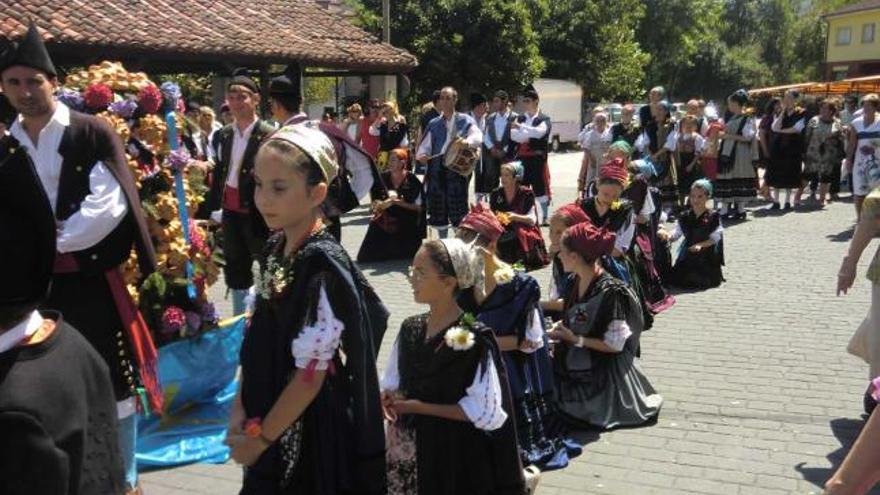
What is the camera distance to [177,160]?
4.62m

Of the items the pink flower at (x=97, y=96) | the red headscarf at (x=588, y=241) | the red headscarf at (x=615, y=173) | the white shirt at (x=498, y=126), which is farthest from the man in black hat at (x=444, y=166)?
the pink flower at (x=97, y=96)

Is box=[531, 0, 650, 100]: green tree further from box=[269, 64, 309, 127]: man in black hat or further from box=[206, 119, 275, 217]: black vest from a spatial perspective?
box=[269, 64, 309, 127]: man in black hat

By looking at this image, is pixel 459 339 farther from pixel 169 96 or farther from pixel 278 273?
pixel 169 96

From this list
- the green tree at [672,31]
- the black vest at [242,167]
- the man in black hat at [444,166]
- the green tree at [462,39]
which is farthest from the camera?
the green tree at [672,31]

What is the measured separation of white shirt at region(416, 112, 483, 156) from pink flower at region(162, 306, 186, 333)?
5509 millimetres

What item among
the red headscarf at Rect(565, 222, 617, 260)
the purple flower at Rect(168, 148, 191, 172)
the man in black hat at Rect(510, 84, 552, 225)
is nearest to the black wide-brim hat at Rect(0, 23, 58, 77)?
the purple flower at Rect(168, 148, 191, 172)

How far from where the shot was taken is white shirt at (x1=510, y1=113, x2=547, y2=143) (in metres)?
11.9

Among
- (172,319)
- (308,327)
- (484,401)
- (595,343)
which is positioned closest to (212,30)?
(172,319)

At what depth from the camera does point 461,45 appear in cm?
3038

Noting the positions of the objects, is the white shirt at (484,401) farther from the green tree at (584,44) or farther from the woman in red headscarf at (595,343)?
the green tree at (584,44)

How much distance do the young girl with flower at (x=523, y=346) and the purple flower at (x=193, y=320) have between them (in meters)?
1.51

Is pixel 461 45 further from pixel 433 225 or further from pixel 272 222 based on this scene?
pixel 272 222

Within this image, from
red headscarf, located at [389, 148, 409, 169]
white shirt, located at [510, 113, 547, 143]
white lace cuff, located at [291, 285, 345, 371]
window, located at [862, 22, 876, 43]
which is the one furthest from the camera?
window, located at [862, 22, 876, 43]

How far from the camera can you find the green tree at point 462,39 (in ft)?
98.7
